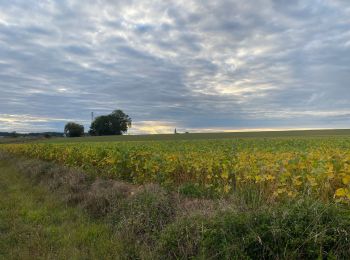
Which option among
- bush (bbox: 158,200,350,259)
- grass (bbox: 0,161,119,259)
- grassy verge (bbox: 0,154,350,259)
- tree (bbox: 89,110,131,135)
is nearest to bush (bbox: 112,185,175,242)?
grassy verge (bbox: 0,154,350,259)

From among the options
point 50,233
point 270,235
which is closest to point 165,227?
point 270,235

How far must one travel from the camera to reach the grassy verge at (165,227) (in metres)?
4.09

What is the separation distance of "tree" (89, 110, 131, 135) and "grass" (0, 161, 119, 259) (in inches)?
3650

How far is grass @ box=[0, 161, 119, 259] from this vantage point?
552 cm

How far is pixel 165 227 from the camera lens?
5.48 metres

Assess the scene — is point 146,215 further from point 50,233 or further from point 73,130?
point 73,130

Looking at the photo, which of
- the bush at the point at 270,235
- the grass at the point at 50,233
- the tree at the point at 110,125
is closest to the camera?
the bush at the point at 270,235

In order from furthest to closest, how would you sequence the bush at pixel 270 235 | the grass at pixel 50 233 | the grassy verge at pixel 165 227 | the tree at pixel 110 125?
the tree at pixel 110 125, the grass at pixel 50 233, the grassy verge at pixel 165 227, the bush at pixel 270 235

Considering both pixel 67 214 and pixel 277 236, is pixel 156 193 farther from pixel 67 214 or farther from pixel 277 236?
pixel 277 236

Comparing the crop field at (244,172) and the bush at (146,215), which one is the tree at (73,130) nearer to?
the crop field at (244,172)

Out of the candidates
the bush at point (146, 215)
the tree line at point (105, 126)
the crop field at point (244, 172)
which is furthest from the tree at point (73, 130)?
the bush at point (146, 215)

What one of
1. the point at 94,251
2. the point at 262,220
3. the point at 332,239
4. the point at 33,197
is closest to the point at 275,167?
the point at 262,220

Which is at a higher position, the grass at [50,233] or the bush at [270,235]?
the bush at [270,235]

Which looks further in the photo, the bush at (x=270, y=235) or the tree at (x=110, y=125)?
the tree at (x=110, y=125)
